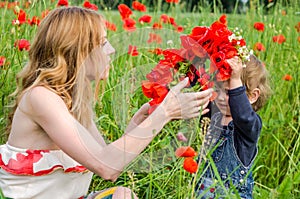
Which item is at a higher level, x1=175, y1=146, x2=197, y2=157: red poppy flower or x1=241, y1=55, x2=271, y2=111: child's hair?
x1=241, y1=55, x2=271, y2=111: child's hair

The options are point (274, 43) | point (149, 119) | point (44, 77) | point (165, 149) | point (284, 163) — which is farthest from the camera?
point (274, 43)

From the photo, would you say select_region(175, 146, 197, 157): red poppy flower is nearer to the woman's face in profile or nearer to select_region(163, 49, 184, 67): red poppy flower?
select_region(163, 49, 184, 67): red poppy flower

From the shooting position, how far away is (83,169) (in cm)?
172

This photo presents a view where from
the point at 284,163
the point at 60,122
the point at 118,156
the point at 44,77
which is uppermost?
the point at 44,77

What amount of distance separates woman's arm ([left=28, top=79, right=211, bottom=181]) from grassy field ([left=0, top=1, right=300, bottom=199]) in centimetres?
7

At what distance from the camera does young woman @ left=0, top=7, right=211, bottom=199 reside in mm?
1543

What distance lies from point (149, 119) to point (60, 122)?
0.25 m

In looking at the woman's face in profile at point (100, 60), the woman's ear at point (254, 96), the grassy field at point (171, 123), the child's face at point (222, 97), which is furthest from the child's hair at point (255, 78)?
the woman's face in profile at point (100, 60)

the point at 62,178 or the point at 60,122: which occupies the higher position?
the point at 60,122

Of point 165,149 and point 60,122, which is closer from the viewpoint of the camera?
point 60,122

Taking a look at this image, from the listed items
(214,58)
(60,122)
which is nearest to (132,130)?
(60,122)

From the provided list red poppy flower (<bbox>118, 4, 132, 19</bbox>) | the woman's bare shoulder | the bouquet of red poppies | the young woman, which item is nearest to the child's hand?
the bouquet of red poppies

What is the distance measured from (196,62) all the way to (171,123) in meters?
0.32

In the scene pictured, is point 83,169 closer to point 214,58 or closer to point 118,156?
point 118,156
